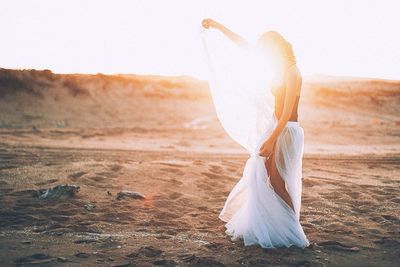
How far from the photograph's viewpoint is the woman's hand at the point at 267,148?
13.1 feet

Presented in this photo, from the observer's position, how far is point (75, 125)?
22.6 metres

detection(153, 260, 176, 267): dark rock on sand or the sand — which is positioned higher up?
the sand

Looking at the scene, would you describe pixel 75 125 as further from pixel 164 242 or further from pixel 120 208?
pixel 164 242

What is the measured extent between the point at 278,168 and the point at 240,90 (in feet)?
3.41

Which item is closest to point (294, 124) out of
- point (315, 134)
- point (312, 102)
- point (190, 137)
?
point (190, 137)

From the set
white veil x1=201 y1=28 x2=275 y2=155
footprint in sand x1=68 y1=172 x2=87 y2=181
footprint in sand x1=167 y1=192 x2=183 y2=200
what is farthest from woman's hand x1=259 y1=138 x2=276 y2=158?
footprint in sand x1=68 y1=172 x2=87 y2=181

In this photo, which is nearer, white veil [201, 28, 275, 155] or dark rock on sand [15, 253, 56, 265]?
dark rock on sand [15, 253, 56, 265]

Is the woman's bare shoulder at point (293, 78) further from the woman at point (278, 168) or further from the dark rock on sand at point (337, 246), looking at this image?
the dark rock on sand at point (337, 246)

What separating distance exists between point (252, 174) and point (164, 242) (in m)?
1.14

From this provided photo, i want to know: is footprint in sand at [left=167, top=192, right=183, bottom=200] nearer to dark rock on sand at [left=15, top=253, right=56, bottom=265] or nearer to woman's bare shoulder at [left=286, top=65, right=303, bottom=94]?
dark rock on sand at [left=15, top=253, right=56, bottom=265]

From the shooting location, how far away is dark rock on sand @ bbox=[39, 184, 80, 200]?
228 inches

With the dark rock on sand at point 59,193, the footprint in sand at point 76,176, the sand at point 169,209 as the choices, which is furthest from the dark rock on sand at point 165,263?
the footprint in sand at point 76,176

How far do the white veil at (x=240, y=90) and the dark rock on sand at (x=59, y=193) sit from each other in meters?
2.64

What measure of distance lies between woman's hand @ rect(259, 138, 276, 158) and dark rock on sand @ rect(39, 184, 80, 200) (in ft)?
10.3
